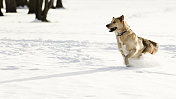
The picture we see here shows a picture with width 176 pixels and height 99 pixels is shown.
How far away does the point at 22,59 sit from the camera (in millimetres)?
9148

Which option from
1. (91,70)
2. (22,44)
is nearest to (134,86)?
(91,70)

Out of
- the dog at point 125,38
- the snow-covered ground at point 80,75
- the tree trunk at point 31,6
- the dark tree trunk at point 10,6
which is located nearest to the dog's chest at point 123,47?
the dog at point 125,38

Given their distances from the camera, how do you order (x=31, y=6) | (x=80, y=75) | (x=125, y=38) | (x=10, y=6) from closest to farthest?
(x=80, y=75) → (x=125, y=38) → (x=31, y=6) → (x=10, y=6)

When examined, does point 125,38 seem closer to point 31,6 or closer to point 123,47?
point 123,47

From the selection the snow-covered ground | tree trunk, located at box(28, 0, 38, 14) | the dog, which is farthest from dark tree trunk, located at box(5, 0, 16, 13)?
the dog

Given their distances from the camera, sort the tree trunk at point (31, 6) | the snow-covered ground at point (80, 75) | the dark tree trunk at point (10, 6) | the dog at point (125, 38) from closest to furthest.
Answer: the snow-covered ground at point (80, 75)
the dog at point (125, 38)
the tree trunk at point (31, 6)
the dark tree trunk at point (10, 6)

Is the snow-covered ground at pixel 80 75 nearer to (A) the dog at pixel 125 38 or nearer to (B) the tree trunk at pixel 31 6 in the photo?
(A) the dog at pixel 125 38

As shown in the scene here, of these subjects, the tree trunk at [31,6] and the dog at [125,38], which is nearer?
the dog at [125,38]

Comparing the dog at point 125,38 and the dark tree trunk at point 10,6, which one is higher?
the dog at point 125,38

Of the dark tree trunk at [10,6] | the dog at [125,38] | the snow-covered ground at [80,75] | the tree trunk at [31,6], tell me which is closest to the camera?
the snow-covered ground at [80,75]

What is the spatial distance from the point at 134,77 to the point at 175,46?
5.98 meters

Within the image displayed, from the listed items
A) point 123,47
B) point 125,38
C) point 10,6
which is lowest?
point 10,6

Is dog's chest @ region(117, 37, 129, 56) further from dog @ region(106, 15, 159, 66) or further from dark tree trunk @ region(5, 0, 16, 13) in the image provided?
dark tree trunk @ region(5, 0, 16, 13)

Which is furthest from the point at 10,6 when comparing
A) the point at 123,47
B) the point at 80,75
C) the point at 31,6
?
the point at 80,75
